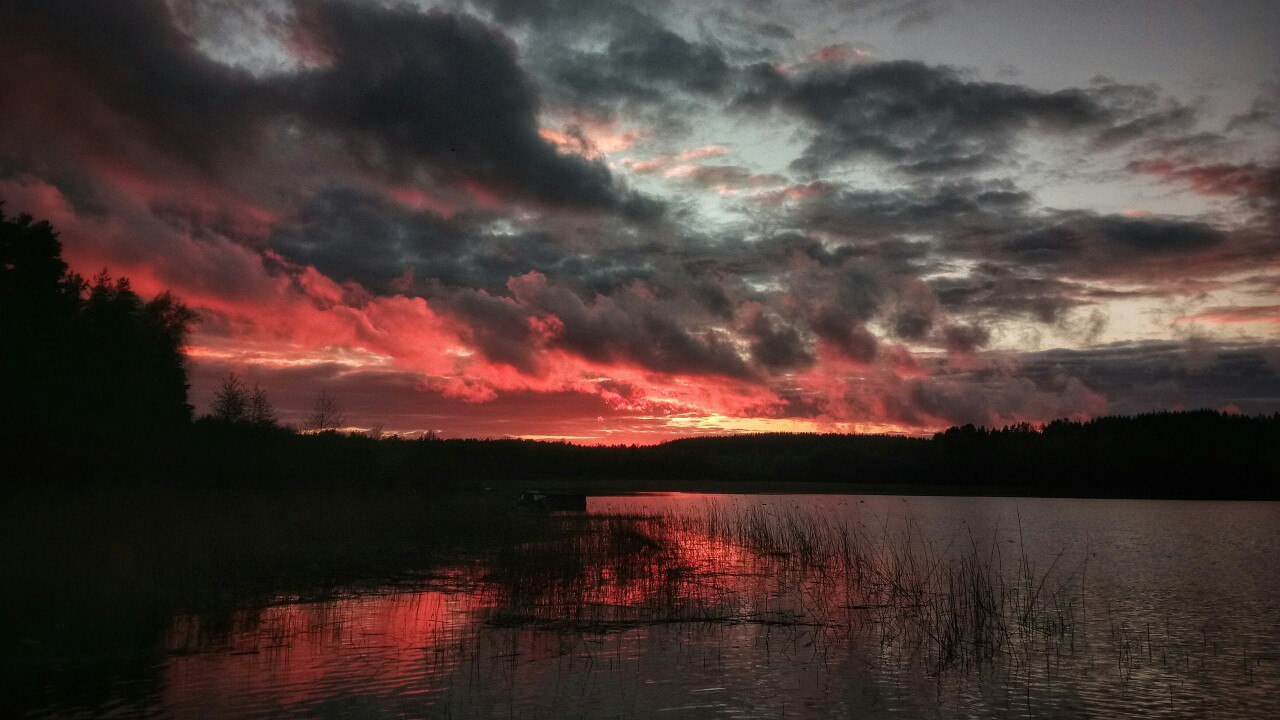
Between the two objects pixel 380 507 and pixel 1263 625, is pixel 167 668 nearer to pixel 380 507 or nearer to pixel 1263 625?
pixel 1263 625

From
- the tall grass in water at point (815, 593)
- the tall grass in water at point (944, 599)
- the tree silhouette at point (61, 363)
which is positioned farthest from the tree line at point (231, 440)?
the tall grass in water at point (944, 599)

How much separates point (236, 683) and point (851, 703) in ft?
32.3

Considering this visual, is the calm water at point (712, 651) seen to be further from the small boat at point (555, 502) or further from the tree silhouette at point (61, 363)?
the small boat at point (555, 502)

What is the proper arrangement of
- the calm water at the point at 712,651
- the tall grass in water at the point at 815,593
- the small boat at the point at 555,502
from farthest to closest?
the small boat at the point at 555,502
the tall grass in water at the point at 815,593
the calm water at the point at 712,651

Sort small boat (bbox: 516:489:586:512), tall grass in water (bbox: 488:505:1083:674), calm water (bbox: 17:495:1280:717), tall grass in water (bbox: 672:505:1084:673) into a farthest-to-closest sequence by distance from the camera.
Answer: small boat (bbox: 516:489:586:512) < tall grass in water (bbox: 488:505:1083:674) < tall grass in water (bbox: 672:505:1084:673) < calm water (bbox: 17:495:1280:717)

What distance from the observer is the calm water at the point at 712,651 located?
12211 millimetres

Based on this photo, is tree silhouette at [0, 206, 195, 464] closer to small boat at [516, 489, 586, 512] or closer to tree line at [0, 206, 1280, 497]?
tree line at [0, 206, 1280, 497]

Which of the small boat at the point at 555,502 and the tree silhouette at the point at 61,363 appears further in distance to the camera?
the small boat at the point at 555,502

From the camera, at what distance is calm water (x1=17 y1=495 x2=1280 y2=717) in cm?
1221

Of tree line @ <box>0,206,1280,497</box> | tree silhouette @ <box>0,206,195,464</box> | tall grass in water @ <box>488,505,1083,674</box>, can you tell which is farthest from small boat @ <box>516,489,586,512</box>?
tree silhouette @ <box>0,206,195,464</box>

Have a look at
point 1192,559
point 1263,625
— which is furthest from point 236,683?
point 1192,559

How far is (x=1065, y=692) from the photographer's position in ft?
44.2

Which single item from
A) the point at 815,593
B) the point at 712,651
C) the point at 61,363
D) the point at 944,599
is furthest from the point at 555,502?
the point at 712,651

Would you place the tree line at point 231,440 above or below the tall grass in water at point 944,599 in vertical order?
above
